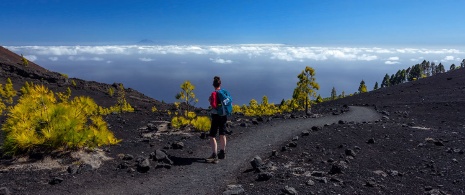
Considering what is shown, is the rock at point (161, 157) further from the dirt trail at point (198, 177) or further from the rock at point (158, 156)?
the dirt trail at point (198, 177)

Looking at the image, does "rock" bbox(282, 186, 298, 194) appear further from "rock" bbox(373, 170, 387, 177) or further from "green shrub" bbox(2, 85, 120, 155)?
"green shrub" bbox(2, 85, 120, 155)

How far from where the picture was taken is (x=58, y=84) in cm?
7069

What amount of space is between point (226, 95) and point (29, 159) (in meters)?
5.89

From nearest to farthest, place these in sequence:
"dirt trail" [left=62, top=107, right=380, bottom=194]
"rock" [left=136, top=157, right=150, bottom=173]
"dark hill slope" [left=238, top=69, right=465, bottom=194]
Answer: "dark hill slope" [left=238, top=69, right=465, bottom=194]
"dirt trail" [left=62, top=107, right=380, bottom=194]
"rock" [left=136, top=157, right=150, bottom=173]

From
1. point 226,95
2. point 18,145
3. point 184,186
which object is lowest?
point 184,186

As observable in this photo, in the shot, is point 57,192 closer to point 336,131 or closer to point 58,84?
point 336,131

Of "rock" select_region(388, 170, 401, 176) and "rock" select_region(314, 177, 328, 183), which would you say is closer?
"rock" select_region(314, 177, 328, 183)

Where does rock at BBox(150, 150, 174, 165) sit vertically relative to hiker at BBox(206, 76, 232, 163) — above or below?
below

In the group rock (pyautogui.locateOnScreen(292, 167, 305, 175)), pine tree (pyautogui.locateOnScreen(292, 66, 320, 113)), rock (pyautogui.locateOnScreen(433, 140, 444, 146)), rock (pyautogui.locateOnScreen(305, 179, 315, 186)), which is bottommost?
rock (pyautogui.locateOnScreen(292, 167, 305, 175))

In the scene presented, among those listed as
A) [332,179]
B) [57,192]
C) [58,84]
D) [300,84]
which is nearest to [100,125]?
[57,192]

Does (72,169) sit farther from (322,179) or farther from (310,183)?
(322,179)

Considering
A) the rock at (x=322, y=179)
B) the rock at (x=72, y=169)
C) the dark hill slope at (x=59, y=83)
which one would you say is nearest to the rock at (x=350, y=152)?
the rock at (x=322, y=179)

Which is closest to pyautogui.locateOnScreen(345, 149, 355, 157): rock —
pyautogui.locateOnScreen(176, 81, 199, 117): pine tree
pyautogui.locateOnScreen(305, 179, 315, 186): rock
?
pyautogui.locateOnScreen(305, 179, 315, 186): rock

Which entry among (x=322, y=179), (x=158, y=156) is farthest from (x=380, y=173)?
(x=158, y=156)
